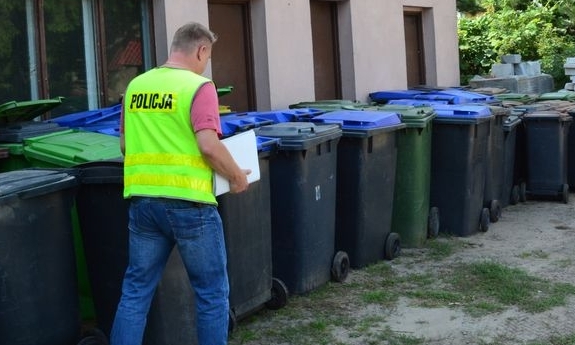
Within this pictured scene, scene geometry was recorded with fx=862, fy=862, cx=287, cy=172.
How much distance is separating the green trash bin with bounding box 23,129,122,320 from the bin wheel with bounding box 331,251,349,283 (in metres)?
1.84

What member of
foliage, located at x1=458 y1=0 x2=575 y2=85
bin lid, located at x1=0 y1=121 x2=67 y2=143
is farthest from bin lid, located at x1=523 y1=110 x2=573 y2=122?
foliage, located at x1=458 y1=0 x2=575 y2=85

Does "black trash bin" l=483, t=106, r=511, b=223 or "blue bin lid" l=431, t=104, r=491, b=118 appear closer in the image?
"blue bin lid" l=431, t=104, r=491, b=118

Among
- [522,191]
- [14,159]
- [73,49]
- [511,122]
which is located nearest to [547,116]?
[511,122]

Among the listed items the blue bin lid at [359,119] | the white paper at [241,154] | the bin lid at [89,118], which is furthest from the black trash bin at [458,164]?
the white paper at [241,154]

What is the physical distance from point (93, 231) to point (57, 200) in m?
0.36

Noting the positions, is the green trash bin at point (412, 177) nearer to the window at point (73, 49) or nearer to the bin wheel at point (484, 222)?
the bin wheel at point (484, 222)

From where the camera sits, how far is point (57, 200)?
4.36 meters

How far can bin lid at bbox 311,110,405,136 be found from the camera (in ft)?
21.4

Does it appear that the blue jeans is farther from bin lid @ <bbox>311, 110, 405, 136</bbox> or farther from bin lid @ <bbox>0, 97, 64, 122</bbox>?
bin lid @ <bbox>311, 110, 405, 136</bbox>

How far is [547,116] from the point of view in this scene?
9594mm

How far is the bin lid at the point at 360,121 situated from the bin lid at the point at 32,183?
8.57 feet

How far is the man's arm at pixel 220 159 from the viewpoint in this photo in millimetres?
3883

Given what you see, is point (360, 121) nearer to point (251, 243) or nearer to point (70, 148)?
point (251, 243)

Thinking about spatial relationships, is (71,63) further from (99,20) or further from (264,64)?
(264,64)
